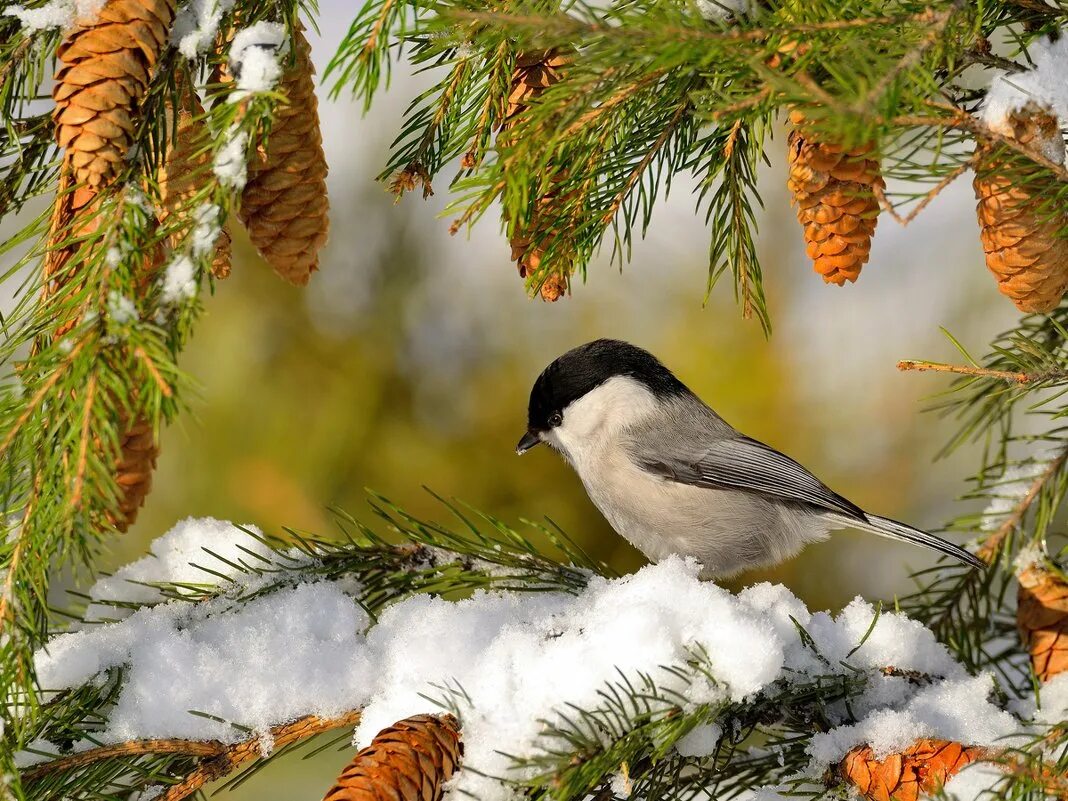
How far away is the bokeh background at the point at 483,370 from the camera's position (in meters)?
1.86

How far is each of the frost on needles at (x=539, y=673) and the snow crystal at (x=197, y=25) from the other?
1.63 feet

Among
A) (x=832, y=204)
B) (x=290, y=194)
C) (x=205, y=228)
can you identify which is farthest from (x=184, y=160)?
(x=832, y=204)

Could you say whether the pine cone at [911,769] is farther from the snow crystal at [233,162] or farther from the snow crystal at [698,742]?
the snow crystal at [233,162]

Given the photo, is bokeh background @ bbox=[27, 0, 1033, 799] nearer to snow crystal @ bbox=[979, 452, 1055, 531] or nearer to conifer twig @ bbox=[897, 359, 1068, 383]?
snow crystal @ bbox=[979, 452, 1055, 531]

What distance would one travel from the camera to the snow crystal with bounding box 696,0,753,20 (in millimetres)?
971

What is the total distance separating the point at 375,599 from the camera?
3.67ft

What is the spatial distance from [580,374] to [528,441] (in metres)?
0.15

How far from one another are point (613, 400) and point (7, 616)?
1160 millimetres

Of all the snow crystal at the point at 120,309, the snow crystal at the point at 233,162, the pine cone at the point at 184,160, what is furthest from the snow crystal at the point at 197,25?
the snow crystal at the point at 120,309

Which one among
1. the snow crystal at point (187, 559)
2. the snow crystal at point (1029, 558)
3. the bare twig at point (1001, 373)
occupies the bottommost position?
the snow crystal at point (1029, 558)

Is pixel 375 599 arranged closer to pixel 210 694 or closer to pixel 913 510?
pixel 210 694

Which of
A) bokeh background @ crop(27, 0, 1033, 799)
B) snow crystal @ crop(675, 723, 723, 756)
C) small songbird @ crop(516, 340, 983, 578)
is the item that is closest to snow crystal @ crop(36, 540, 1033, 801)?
snow crystal @ crop(675, 723, 723, 756)

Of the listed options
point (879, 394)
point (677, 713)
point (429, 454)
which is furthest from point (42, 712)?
point (879, 394)

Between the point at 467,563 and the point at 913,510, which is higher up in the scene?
the point at 467,563
